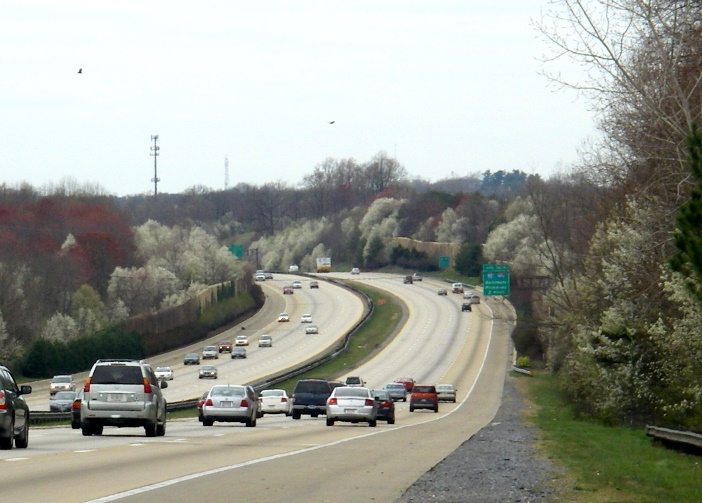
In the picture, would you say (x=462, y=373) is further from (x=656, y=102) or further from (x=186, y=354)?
(x=656, y=102)

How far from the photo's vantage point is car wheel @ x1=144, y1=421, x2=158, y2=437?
28766 millimetres

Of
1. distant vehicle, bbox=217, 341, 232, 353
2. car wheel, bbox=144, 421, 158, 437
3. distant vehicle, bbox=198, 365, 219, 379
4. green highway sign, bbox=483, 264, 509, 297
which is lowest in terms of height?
distant vehicle, bbox=198, 365, 219, 379

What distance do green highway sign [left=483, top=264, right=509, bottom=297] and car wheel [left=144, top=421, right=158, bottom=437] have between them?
63.5m

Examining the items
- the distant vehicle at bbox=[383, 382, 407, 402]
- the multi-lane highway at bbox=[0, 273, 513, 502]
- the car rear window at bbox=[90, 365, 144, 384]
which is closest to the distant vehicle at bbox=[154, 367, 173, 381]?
the distant vehicle at bbox=[383, 382, 407, 402]

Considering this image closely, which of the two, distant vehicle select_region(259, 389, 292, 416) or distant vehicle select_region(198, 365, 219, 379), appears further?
distant vehicle select_region(198, 365, 219, 379)

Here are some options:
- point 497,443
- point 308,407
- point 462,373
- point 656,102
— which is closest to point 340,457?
point 497,443

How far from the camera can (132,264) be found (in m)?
148

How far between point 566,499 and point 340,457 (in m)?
7.71

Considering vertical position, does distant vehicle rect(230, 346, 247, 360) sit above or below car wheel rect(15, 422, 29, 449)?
below

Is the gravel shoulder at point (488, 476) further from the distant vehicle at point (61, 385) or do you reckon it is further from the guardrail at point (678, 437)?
the distant vehicle at point (61, 385)

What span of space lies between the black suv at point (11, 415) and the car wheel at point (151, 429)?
5.25m

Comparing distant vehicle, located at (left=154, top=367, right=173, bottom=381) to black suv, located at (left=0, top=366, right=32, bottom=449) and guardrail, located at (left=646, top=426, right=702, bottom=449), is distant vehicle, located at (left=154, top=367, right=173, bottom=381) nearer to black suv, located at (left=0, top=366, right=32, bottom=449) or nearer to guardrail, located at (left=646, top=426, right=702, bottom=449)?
guardrail, located at (left=646, top=426, right=702, bottom=449)

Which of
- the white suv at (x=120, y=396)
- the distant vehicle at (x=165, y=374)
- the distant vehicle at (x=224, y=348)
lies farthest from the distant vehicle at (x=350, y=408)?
the distant vehicle at (x=224, y=348)

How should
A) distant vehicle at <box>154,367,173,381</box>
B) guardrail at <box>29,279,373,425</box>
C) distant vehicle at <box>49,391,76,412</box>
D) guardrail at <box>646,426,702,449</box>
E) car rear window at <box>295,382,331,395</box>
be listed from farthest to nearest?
distant vehicle at <box>154,367,173,381</box> → distant vehicle at <box>49,391,76,412</box> → car rear window at <box>295,382,331,395</box> → guardrail at <box>29,279,373,425</box> → guardrail at <box>646,426,702,449</box>
